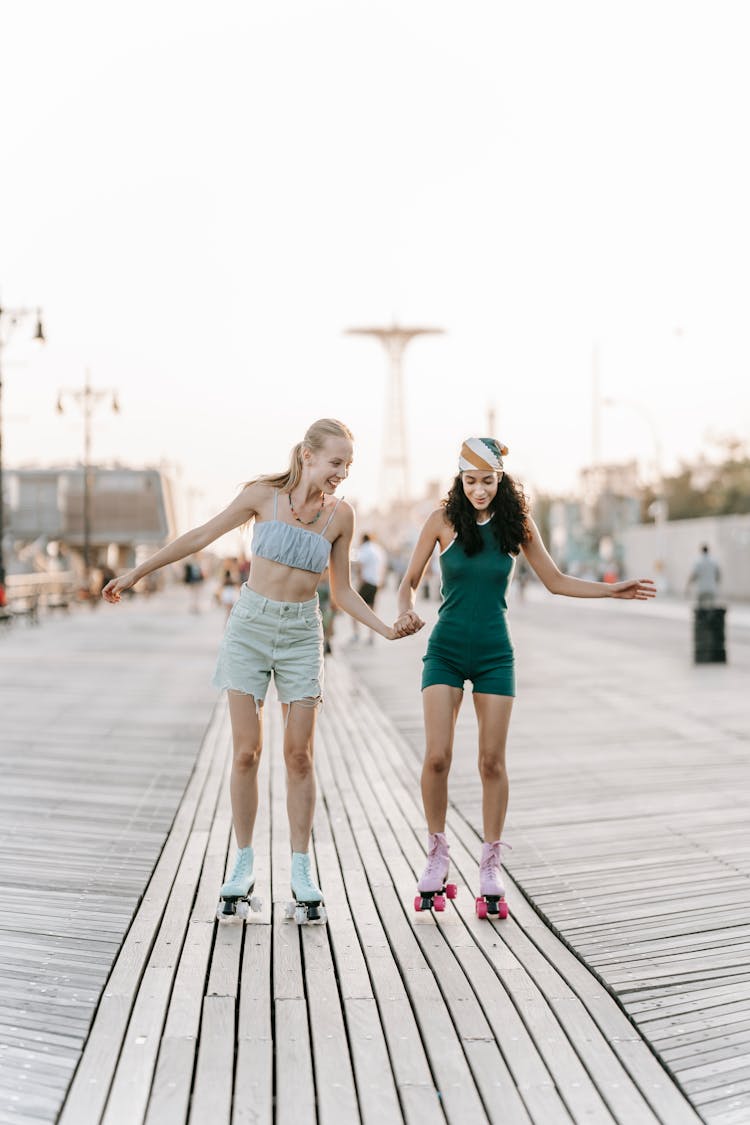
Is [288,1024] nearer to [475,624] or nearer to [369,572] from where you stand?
[475,624]

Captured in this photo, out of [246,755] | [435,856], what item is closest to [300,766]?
[246,755]

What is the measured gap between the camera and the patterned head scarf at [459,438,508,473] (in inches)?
200

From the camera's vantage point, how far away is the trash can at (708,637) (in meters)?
18.0

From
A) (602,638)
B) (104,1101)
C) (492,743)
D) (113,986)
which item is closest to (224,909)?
(113,986)

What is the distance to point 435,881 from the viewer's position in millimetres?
5215

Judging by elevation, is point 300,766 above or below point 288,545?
below

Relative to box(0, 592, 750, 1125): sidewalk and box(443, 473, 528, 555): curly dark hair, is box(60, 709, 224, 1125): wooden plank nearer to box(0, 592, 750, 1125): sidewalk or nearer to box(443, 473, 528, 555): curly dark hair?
box(0, 592, 750, 1125): sidewalk

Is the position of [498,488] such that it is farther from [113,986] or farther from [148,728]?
[148,728]

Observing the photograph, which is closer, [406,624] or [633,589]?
[406,624]

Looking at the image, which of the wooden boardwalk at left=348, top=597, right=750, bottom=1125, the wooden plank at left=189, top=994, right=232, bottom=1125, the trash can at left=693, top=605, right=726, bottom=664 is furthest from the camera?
the trash can at left=693, top=605, right=726, bottom=664

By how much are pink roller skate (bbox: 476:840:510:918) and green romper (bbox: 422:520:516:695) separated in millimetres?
643

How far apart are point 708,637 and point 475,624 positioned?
1341 cm

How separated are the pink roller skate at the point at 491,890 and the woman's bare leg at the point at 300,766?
26.8 inches

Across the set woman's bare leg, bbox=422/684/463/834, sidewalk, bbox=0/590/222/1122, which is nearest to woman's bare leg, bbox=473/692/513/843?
woman's bare leg, bbox=422/684/463/834
